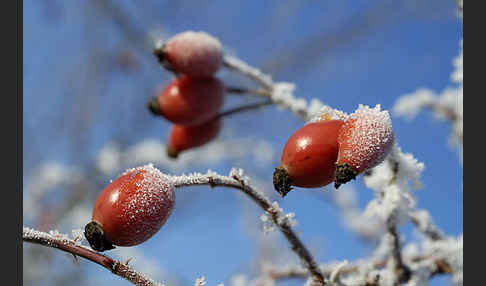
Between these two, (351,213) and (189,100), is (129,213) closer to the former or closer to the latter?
(189,100)

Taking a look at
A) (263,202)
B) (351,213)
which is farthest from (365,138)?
(351,213)

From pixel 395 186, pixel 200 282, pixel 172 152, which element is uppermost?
pixel 172 152

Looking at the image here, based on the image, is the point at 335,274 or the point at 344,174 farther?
the point at 335,274

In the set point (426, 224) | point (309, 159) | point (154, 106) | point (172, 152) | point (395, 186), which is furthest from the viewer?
point (172, 152)

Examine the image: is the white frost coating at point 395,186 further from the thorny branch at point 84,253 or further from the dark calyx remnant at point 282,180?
the thorny branch at point 84,253

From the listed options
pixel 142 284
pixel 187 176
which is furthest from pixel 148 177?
pixel 142 284

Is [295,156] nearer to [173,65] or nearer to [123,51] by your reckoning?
[173,65]
